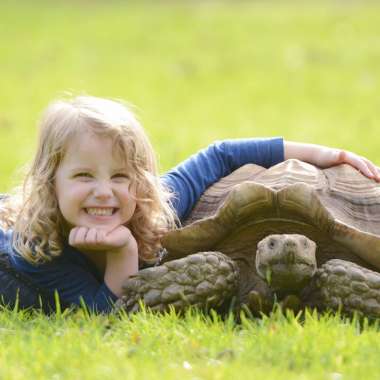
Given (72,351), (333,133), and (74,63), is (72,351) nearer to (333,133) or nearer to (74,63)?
(333,133)

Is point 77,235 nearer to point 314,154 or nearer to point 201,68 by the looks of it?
point 314,154

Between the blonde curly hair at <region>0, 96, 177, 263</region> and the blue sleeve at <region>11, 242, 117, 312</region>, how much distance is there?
5 cm

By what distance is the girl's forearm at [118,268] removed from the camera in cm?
380

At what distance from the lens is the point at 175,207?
420 cm

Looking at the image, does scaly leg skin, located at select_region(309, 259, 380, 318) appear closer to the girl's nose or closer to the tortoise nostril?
the tortoise nostril

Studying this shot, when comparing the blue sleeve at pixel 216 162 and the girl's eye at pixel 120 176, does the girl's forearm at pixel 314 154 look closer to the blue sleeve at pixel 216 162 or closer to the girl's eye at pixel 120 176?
the blue sleeve at pixel 216 162

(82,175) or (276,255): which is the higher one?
(82,175)

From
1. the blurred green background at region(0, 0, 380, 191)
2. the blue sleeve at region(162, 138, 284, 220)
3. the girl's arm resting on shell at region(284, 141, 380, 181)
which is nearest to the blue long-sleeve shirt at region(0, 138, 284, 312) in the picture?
the blue sleeve at region(162, 138, 284, 220)

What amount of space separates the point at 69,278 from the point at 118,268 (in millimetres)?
209

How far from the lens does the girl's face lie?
374cm

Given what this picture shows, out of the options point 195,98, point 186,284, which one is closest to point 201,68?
point 195,98

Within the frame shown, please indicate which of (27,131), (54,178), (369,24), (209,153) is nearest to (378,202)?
(209,153)

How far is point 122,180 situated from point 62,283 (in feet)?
1.54

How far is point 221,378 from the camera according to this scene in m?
2.65
